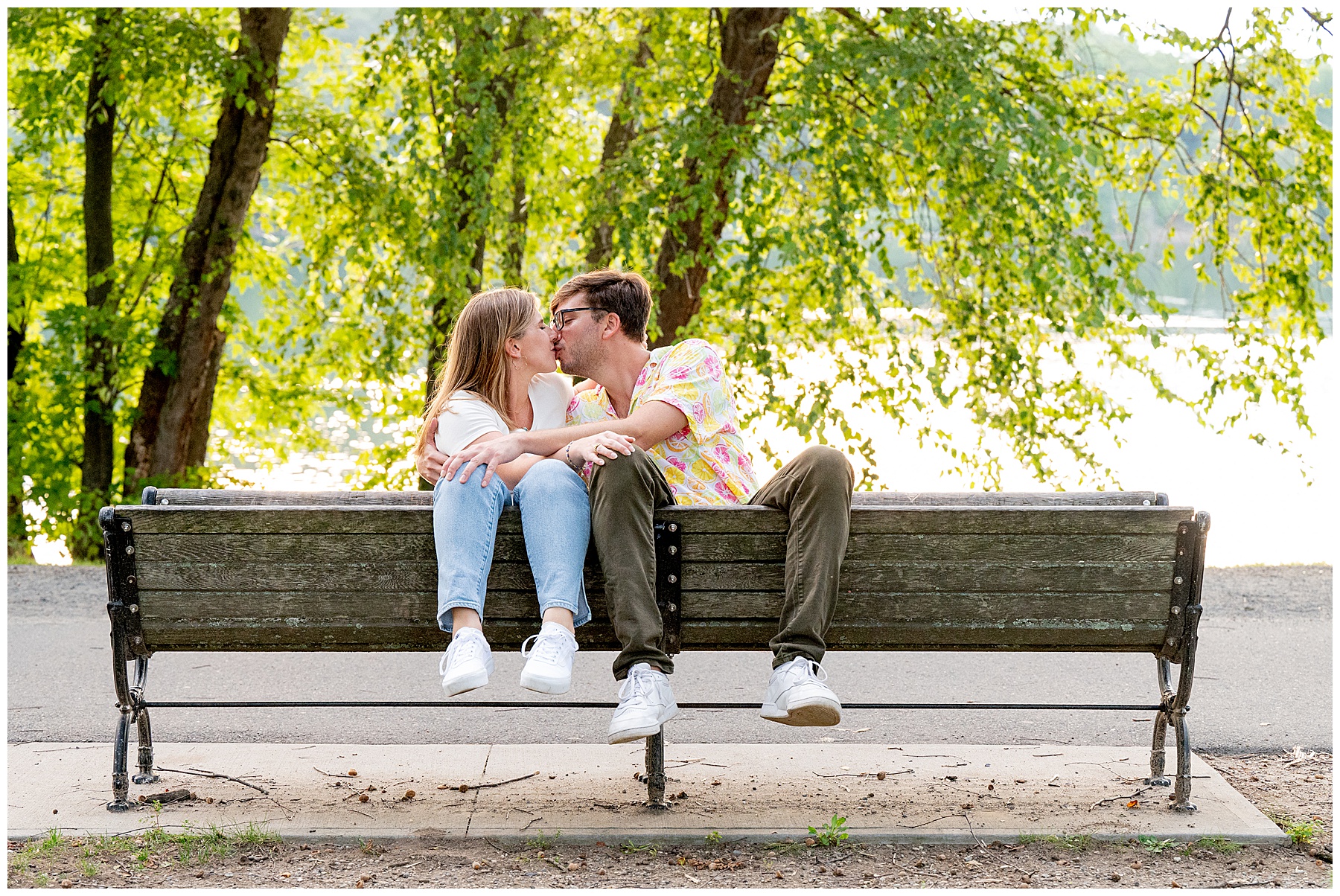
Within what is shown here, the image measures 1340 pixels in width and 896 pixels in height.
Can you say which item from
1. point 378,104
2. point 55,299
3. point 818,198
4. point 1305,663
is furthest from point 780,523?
point 55,299

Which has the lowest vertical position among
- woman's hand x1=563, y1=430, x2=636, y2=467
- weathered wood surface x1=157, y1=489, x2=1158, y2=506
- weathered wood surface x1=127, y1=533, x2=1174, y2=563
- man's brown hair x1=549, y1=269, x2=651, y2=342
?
weathered wood surface x1=127, y1=533, x2=1174, y2=563

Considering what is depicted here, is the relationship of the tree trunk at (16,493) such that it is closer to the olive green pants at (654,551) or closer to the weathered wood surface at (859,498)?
the weathered wood surface at (859,498)

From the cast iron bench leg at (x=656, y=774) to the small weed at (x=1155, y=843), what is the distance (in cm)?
132

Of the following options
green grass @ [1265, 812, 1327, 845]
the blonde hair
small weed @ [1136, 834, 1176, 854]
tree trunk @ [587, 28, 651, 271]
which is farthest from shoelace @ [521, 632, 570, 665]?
tree trunk @ [587, 28, 651, 271]

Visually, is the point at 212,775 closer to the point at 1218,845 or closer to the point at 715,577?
the point at 715,577

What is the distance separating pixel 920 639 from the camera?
362cm

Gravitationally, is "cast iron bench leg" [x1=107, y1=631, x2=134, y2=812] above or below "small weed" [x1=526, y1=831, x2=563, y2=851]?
above

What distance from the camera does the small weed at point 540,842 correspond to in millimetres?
3466

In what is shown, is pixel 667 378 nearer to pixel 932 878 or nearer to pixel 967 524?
pixel 967 524

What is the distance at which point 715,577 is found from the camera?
358cm

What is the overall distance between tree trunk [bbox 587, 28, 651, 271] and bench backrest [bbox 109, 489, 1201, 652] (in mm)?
4202

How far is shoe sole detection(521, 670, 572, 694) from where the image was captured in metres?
3.21

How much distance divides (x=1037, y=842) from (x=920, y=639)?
0.62 metres

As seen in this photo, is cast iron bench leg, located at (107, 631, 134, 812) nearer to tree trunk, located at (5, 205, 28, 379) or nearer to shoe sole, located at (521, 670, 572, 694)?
shoe sole, located at (521, 670, 572, 694)
